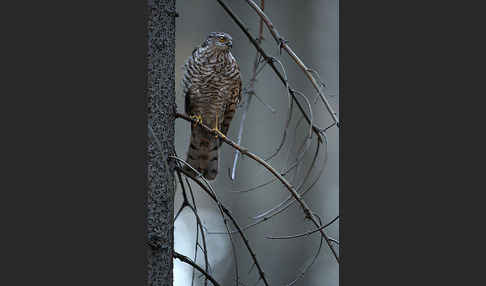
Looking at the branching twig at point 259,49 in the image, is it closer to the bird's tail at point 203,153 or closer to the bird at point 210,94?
the bird at point 210,94

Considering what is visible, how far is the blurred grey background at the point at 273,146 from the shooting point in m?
1.66

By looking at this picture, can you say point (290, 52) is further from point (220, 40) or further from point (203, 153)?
point (203, 153)

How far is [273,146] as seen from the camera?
1.74 m

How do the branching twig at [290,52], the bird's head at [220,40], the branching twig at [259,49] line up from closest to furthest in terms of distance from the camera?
the branching twig at [290,52] → the branching twig at [259,49] → the bird's head at [220,40]

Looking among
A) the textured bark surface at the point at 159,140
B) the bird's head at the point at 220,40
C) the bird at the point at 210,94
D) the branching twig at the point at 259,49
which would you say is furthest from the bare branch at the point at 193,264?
the bird's head at the point at 220,40

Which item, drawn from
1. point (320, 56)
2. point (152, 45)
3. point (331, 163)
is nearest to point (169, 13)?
point (152, 45)

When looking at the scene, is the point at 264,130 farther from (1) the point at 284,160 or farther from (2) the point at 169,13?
(2) the point at 169,13

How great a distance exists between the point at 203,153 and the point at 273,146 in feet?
0.86

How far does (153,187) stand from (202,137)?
422 mm

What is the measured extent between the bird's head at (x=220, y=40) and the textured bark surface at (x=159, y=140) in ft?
0.96

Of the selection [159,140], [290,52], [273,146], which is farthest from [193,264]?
[290,52]

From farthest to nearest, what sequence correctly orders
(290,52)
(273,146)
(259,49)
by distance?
(273,146), (259,49), (290,52)

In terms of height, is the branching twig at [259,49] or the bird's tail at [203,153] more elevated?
the branching twig at [259,49]

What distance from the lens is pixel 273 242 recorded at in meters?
1.75
